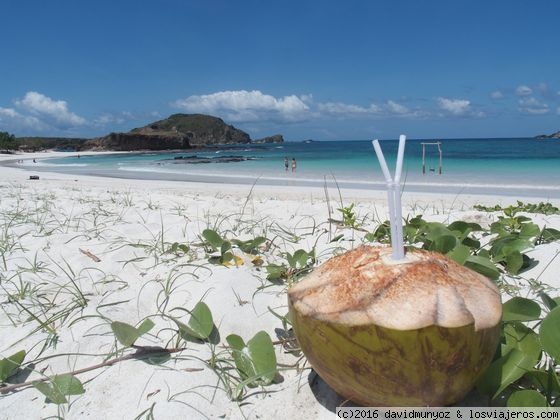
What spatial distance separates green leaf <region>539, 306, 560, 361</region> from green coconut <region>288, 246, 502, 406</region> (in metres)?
0.12

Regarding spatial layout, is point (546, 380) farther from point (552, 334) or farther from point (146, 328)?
point (146, 328)

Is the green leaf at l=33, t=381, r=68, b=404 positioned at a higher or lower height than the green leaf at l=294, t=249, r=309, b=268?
lower

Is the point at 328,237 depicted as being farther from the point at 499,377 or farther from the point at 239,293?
the point at 499,377

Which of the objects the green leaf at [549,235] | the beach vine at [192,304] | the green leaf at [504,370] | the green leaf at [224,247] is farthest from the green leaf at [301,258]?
the green leaf at [549,235]

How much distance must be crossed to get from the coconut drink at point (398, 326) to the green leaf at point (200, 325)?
1.34ft

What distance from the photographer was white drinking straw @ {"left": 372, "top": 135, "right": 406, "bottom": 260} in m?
0.83

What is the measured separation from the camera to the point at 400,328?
0.77 metres

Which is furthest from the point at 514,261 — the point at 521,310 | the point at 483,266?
the point at 521,310

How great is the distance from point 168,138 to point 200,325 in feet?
227

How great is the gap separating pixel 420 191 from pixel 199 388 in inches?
380

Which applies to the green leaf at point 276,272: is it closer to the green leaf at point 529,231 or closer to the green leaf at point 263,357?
the green leaf at point 263,357

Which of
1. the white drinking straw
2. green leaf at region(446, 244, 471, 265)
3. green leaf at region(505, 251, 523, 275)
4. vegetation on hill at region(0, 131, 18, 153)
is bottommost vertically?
green leaf at region(505, 251, 523, 275)

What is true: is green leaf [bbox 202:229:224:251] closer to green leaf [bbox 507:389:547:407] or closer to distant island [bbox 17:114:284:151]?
green leaf [bbox 507:389:547:407]

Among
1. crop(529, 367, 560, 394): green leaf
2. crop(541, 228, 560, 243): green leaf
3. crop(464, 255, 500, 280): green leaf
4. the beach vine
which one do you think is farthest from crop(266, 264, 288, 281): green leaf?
crop(541, 228, 560, 243): green leaf
